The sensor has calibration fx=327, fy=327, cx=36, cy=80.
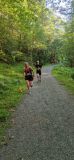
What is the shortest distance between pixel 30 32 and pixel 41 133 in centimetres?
3667

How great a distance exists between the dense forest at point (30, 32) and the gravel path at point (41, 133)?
416 cm

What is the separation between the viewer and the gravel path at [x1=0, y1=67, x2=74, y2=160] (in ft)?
26.3

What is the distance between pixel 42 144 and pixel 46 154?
0.88 m

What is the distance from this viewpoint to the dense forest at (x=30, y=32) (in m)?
14.6

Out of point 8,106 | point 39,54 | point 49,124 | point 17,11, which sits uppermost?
point 17,11

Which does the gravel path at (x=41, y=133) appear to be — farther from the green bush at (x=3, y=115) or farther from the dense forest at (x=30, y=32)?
the dense forest at (x=30, y=32)

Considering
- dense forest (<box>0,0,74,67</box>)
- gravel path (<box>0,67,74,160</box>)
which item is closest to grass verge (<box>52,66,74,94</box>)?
dense forest (<box>0,0,74,67</box>)

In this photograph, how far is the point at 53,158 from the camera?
25.0ft

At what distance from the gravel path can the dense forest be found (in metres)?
4.16

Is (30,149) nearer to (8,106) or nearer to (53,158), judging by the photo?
(53,158)

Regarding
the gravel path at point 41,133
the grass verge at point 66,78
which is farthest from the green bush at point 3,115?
the grass verge at point 66,78

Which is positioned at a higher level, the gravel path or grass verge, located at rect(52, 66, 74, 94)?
the gravel path

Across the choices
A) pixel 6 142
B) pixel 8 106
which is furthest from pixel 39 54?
pixel 6 142

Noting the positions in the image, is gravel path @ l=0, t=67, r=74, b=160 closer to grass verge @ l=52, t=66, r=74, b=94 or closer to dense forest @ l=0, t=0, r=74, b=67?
dense forest @ l=0, t=0, r=74, b=67
